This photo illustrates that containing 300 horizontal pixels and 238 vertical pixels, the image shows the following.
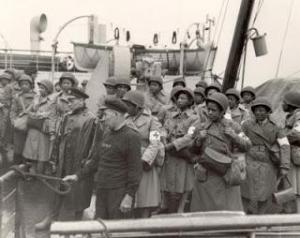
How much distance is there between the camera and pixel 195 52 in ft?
73.2

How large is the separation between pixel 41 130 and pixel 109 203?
8.09ft

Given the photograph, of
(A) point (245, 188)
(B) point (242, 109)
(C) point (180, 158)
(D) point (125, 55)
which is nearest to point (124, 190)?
(C) point (180, 158)

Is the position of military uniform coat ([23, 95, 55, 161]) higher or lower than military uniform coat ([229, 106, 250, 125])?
lower

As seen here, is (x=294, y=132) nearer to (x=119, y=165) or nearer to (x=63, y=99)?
(x=119, y=165)

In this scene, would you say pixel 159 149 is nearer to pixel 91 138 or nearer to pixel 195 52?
pixel 91 138

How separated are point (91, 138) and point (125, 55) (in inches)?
162

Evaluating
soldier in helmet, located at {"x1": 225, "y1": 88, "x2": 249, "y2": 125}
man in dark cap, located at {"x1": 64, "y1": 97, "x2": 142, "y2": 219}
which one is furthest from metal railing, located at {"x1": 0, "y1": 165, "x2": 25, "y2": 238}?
soldier in helmet, located at {"x1": 225, "y1": 88, "x2": 249, "y2": 125}

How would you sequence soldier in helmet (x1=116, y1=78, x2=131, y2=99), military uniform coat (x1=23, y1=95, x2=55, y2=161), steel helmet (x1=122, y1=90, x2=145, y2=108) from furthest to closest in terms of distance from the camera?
1. military uniform coat (x1=23, y1=95, x2=55, y2=161)
2. soldier in helmet (x1=116, y1=78, x2=131, y2=99)
3. steel helmet (x1=122, y1=90, x2=145, y2=108)

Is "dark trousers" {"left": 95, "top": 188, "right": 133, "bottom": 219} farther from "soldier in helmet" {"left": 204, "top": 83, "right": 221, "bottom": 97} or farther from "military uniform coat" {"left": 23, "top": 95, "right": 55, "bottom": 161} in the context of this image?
"soldier in helmet" {"left": 204, "top": 83, "right": 221, "bottom": 97}

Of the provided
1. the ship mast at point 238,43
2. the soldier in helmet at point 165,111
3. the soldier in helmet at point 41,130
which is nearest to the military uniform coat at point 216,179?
the soldier in helmet at point 165,111

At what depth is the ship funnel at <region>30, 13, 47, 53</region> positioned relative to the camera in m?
21.8

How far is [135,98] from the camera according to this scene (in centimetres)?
577

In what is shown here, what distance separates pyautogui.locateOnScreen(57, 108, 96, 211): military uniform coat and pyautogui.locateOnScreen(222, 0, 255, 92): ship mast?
13.9 ft

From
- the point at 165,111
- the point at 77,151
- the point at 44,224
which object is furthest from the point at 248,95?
the point at 44,224
